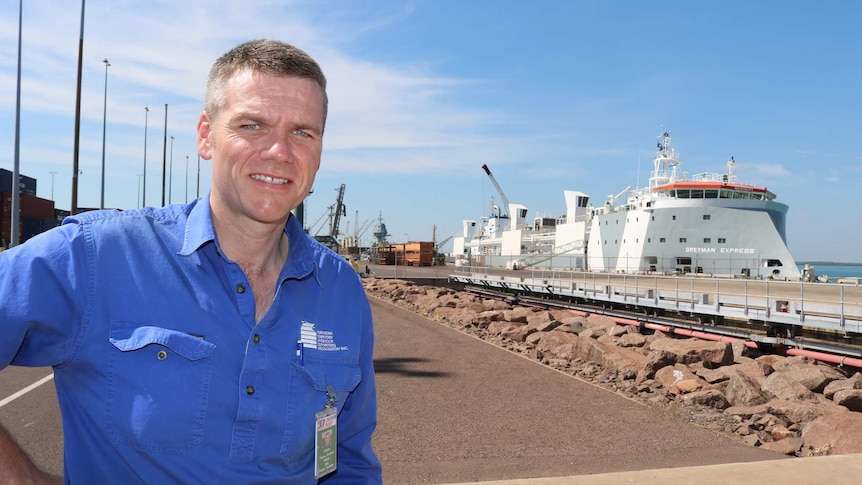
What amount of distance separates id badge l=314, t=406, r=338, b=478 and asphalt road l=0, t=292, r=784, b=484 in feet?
12.1

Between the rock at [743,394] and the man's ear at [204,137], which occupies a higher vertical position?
the man's ear at [204,137]

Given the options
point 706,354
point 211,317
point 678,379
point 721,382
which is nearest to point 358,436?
point 211,317

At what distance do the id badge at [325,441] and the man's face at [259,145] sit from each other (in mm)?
624

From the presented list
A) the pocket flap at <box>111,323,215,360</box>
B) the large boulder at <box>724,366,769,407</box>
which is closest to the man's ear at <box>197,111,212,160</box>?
the pocket flap at <box>111,323,215,360</box>

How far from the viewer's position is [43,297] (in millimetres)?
1380

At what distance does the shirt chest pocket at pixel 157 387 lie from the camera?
1485mm

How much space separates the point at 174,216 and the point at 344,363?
0.69 m

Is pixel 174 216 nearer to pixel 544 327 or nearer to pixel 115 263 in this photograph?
pixel 115 263

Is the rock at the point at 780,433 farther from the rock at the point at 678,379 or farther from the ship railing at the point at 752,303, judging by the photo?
the ship railing at the point at 752,303

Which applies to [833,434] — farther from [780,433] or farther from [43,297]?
[43,297]

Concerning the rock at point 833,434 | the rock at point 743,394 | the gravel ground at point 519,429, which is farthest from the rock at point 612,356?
the rock at point 833,434

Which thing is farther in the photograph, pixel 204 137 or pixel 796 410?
pixel 796 410

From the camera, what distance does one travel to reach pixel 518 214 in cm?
8081

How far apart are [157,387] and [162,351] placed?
3.6 inches
